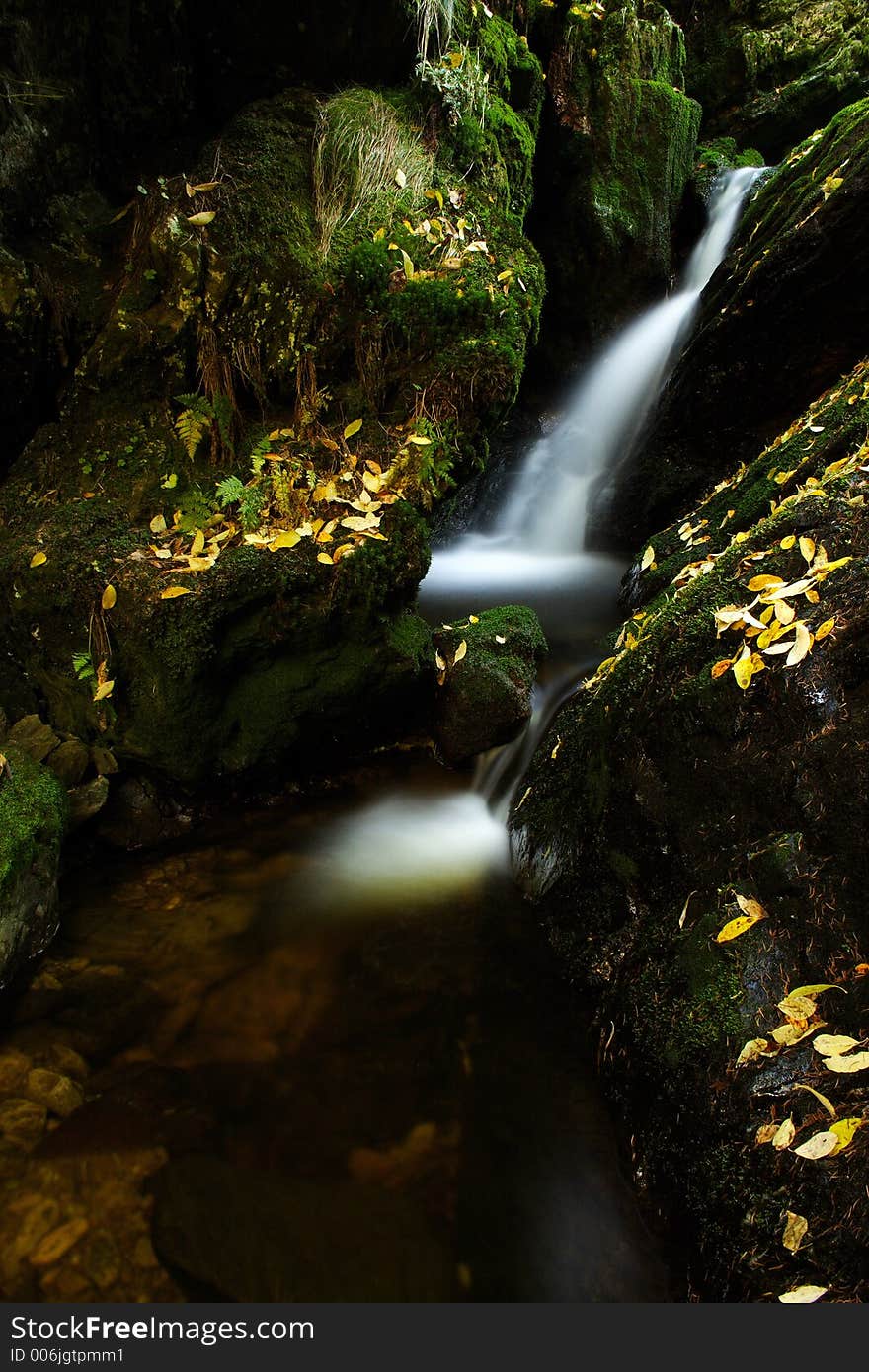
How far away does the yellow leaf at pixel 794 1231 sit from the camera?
1767 millimetres

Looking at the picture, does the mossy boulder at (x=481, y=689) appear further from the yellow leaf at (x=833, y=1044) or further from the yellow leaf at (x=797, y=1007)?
the yellow leaf at (x=833, y=1044)

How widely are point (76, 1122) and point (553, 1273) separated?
1800mm

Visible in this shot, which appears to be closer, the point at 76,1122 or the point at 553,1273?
the point at 553,1273

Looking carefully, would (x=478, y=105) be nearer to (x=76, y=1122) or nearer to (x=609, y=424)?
(x=609, y=424)

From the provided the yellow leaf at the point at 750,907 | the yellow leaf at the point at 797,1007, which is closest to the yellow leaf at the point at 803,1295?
the yellow leaf at the point at 797,1007

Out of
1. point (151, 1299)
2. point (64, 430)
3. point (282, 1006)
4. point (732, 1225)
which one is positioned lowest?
point (732, 1225)

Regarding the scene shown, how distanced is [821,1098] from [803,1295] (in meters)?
0.47

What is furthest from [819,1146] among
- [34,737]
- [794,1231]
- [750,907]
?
[34,737]

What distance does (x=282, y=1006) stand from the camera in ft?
9.87

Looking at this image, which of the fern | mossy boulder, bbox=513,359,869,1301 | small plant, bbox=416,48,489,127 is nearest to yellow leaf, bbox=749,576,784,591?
mossy boulder, bbox=513,359,869,1301

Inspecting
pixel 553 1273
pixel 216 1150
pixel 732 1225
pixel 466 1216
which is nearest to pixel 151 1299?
pixel 216 1150

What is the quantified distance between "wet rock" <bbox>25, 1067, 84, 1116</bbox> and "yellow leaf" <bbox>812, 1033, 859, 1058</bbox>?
2653 mm

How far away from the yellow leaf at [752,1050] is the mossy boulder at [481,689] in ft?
9.26

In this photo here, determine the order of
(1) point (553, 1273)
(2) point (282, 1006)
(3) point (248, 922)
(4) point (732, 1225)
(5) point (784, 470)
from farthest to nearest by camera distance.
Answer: (5) point (784, 470) → (3) point (248, 922) → (2) point (282, 1006) → (1) point (553, 1273) → (4) point (732, 1225)
